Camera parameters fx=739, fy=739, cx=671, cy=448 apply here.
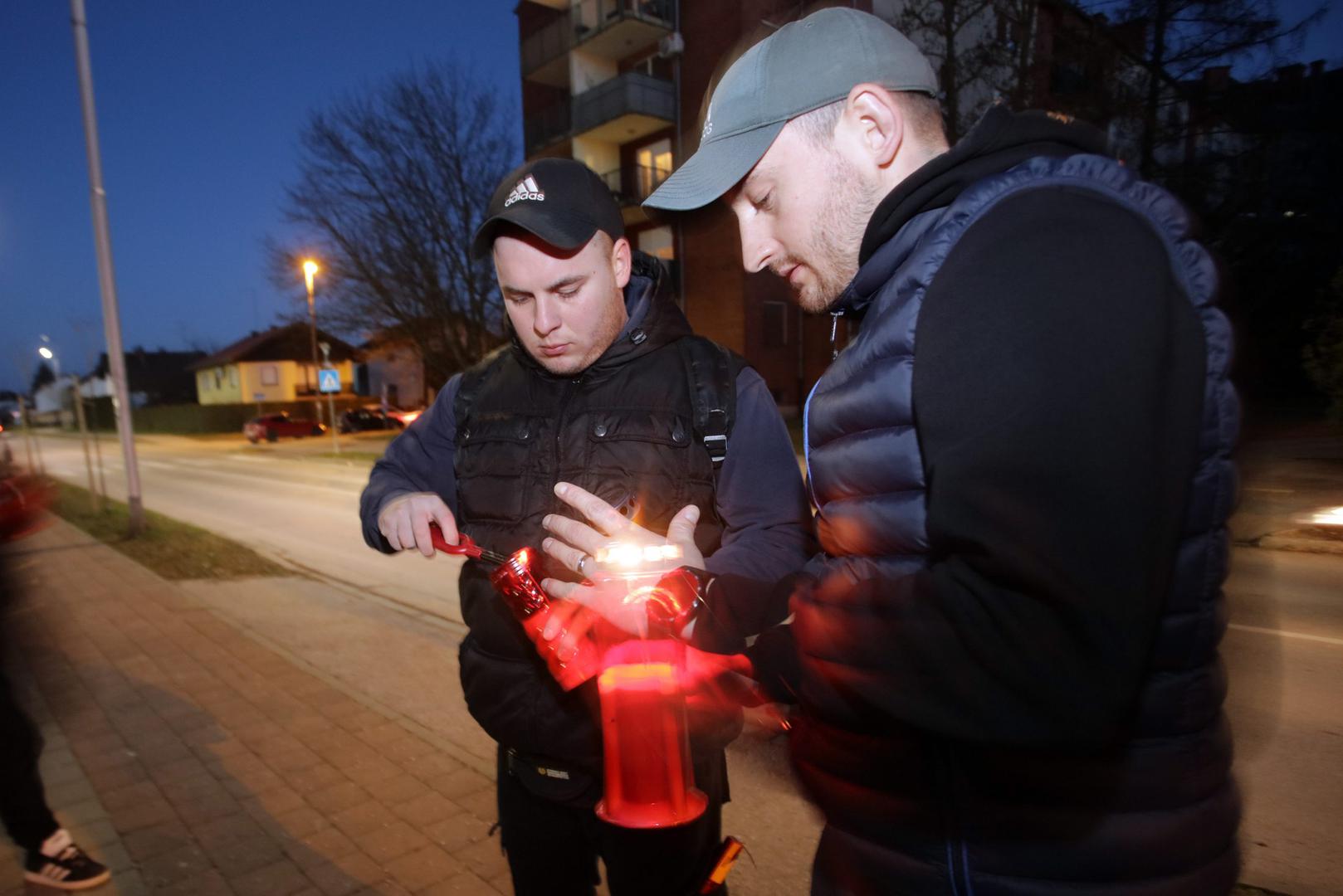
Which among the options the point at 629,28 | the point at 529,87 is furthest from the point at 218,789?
the point at 529,87

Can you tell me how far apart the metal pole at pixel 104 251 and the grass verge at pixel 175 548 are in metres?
0.57

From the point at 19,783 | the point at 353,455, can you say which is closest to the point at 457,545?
the point at 19,783

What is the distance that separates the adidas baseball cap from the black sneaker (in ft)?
9.22

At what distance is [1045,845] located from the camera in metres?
1.03

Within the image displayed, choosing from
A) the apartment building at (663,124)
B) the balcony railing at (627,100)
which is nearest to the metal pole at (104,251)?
the apartment building at (663,124)

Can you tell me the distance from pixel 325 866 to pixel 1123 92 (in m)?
15.5

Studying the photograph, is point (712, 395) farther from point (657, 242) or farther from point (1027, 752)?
point (657, 242)

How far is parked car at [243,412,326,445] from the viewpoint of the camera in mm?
36000

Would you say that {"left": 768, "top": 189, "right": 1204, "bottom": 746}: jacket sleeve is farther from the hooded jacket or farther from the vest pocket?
the vest pocket

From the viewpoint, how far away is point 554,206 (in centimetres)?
191

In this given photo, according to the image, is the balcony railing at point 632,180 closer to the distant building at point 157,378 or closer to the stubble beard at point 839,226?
the stubble beard at point 839,226

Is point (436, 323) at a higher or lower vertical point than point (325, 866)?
higher

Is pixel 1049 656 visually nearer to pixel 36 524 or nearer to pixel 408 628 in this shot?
pixel 36 524

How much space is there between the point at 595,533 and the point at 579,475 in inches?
16.4
